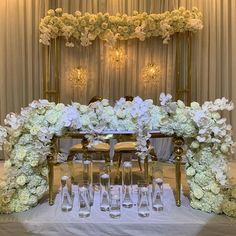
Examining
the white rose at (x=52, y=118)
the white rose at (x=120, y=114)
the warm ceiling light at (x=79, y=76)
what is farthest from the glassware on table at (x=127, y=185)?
the warm ceiling light at (x=79, y=76)

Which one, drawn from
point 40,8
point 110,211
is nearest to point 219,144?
point 110,211

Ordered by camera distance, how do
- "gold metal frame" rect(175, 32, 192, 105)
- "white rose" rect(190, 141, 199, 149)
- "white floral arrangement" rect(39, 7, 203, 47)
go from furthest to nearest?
"gold metal frame" rect(175, 32, 192, 105), "white floral arrangement" rect(39, 7, 203, 47), "white rose" rect(190, 141, 199, 149)

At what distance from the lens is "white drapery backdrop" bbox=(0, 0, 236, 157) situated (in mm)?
5941

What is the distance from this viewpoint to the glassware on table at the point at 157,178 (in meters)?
2.95

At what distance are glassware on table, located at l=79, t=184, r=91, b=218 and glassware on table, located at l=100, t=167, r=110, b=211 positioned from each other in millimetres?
104

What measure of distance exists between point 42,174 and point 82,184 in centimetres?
29

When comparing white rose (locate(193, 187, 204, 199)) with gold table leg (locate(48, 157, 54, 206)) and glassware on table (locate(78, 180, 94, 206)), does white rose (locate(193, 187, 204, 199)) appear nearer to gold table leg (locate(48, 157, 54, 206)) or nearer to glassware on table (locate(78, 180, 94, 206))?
glassware on table (locate(78, 180, 94, 206))

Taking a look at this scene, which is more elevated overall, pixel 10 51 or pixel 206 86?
pixel 10 51

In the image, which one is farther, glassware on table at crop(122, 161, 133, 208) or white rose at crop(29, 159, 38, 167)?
glassware on table at crop(122, 161, 133, 208)

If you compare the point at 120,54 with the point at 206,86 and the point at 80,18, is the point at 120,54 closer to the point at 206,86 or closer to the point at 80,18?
the point at 80,18

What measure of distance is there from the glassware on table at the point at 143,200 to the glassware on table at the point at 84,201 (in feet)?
1.15

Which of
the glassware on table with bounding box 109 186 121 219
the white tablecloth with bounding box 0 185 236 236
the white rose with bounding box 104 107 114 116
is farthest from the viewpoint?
the white rose with bounding box 104 107 114 116

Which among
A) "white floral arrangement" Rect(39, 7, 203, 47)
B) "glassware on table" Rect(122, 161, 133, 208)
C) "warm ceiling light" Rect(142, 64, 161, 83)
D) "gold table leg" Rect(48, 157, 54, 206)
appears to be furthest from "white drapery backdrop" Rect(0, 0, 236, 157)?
"gold table leg" Rect(48, 157, 54, 206)

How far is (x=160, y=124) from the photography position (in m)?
2.88
